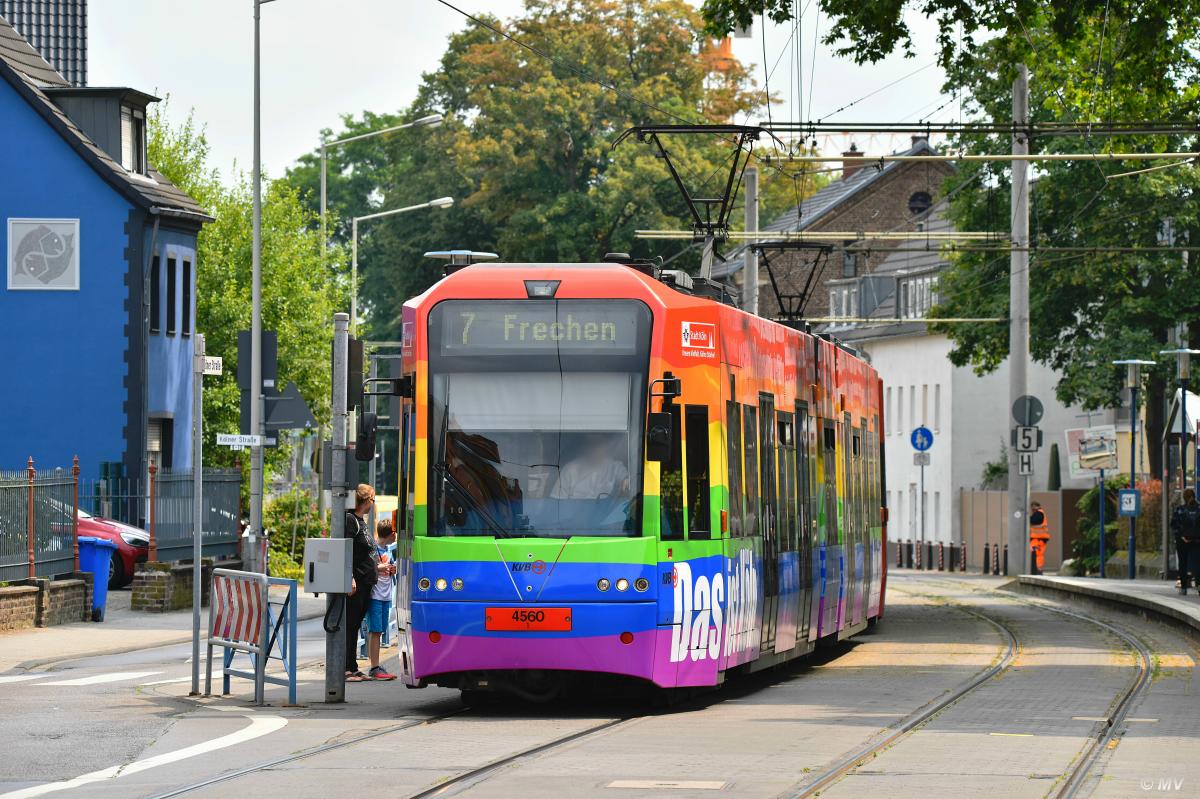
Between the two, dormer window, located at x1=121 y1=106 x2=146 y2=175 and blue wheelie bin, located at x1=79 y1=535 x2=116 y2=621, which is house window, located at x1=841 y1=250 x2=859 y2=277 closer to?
dormer window, located at x1=121 y1=106 x2=146 y2=175

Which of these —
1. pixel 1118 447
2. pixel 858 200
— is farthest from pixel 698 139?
pixel 858 200

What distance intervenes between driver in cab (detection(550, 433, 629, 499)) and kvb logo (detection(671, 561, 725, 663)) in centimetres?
73

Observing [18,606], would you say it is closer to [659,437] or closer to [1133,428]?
[659,437]

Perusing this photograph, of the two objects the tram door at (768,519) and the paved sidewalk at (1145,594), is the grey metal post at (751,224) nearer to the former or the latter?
the paved sidewalk at (1145,594)

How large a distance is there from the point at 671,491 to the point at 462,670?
1.97 metres

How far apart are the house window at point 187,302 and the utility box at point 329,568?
97.2 feet

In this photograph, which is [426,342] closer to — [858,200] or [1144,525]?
[1144,525]

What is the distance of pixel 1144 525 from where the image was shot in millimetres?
52281

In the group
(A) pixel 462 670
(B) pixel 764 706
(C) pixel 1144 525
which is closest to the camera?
(A) pixel 462 670

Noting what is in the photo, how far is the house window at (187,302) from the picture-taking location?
47.7m

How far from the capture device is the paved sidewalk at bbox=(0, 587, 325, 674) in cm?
2489

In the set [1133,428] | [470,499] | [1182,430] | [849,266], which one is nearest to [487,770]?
[470,499]

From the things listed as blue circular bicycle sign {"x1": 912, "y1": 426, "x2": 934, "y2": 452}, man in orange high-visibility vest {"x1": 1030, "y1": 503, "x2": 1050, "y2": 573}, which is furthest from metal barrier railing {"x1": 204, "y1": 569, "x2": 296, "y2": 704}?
blue circular bicycle sign {"x1": 912, "y1": 426, "x2": 934, "y2": 452}

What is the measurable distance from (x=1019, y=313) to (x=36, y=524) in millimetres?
23851
